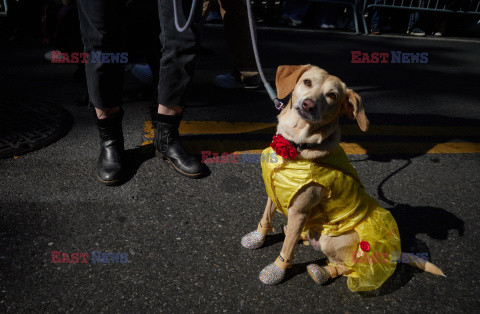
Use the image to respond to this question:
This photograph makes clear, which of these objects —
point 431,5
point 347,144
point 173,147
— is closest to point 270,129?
point 347,144

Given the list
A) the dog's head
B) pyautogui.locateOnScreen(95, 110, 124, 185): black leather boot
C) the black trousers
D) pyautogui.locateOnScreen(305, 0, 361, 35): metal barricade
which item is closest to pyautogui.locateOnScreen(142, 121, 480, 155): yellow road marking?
pyautogui.locateOnScreen(95, 110, 124, 185): black leather boot

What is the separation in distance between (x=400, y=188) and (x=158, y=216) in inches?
75.2

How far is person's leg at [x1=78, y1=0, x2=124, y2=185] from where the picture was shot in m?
2.09

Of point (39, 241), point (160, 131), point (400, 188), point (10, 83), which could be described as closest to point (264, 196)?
point (160, 131)

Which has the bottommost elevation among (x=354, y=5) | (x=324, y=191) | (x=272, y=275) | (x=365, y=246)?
(x=272, y=275)

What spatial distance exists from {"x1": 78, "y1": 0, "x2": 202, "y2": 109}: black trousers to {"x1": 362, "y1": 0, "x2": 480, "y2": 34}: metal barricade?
266 inches

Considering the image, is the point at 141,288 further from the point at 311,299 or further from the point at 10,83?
the point at 10,83

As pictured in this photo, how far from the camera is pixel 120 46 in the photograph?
2.27 m

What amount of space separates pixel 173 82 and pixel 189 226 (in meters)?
1.05

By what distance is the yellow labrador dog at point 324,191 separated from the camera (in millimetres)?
1678

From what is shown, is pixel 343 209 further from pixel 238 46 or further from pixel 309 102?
pixel 238 46

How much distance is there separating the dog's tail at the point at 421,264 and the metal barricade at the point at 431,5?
7180 mm

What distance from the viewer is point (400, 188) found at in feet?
8.72

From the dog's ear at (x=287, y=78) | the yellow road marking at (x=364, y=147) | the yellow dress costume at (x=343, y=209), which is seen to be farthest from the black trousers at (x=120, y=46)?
the yellow dress costume at (x=343, y=209)
